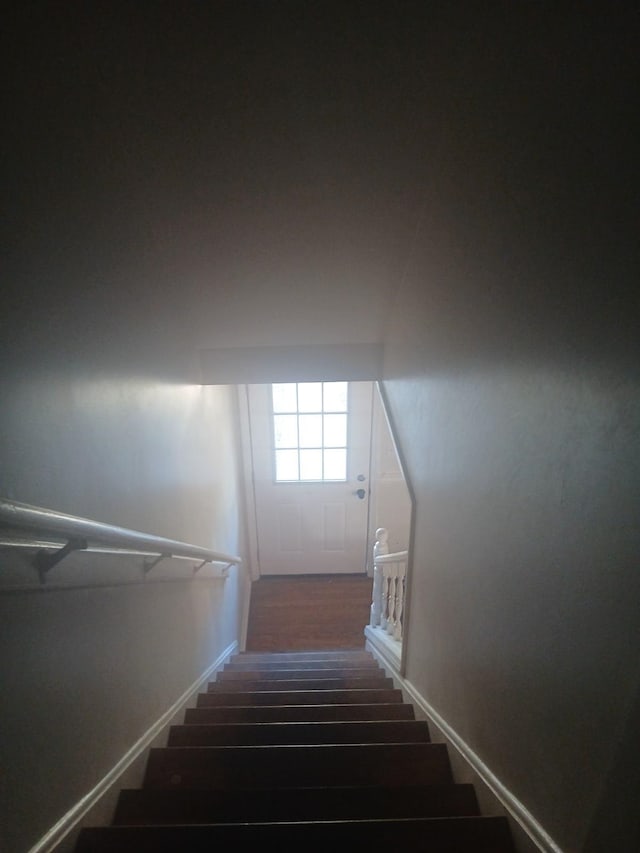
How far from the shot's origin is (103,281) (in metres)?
1.25

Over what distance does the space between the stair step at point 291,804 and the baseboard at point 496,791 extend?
65mm

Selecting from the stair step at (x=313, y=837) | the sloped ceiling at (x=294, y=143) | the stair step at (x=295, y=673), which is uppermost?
the sloped ceiling at (x=294, y=143)

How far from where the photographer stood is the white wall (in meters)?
0.82

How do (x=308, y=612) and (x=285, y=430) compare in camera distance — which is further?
(x=285, y=430)

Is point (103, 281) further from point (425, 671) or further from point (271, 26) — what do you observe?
point (425, 671)

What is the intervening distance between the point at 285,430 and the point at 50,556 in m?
3.60

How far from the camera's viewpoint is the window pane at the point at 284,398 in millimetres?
4395

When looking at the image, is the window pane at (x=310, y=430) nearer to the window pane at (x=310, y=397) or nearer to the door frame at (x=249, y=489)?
the window pane at (x=310, y=397)

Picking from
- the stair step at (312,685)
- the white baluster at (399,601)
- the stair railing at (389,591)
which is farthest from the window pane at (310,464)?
the stair step at (312,685)

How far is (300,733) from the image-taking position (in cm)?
147

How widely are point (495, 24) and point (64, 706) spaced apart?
1725 mm

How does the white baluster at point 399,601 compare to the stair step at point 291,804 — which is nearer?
the stair step at point 291,804

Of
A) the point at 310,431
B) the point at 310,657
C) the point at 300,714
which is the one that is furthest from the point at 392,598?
the point at 310,431

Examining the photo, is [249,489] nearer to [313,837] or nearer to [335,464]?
[335,464]
